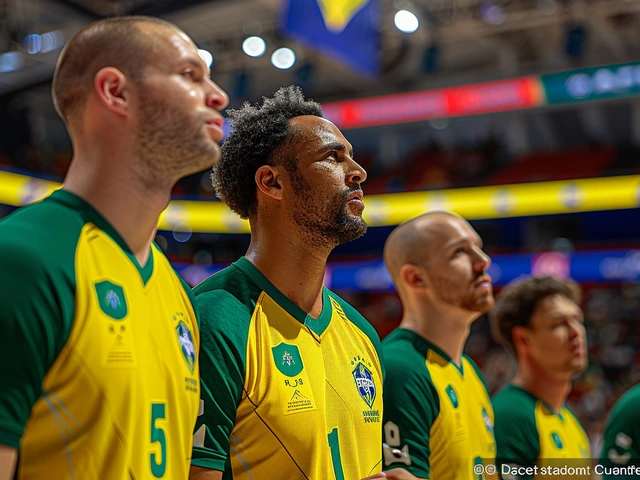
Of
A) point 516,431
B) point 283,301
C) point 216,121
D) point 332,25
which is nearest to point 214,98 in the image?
point 216,121

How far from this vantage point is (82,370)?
57.4 inches

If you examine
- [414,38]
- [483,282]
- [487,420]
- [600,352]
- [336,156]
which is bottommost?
[487,420]

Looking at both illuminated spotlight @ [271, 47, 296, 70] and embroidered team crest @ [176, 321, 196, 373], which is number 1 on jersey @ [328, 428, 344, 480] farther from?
illuminated spotlight @ [271, 47, 296, 70]

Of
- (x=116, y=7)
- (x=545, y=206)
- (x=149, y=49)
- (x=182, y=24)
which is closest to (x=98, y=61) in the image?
(x=149, y=49)

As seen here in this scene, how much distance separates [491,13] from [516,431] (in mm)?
11549

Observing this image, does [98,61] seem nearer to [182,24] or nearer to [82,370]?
[82,370]

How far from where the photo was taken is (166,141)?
1.68 m

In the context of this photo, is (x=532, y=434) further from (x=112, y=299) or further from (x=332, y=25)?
(x=332, y=25)

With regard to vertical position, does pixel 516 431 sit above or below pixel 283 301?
below

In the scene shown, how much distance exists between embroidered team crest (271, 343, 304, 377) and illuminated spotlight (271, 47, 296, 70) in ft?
45.4

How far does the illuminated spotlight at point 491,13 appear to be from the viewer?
13945 mm

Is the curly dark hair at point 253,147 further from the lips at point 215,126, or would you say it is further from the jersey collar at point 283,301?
the lips at point 215,126

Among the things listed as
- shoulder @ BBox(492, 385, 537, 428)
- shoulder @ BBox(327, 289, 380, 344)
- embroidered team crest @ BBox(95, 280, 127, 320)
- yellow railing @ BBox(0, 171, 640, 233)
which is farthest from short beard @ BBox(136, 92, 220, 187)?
yellow railing @ BBox(0, 171, 640, 233)

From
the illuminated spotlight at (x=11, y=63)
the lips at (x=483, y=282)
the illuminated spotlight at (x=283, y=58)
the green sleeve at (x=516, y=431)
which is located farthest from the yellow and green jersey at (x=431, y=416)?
the illuminated spotlight at (x=11, y=63)
